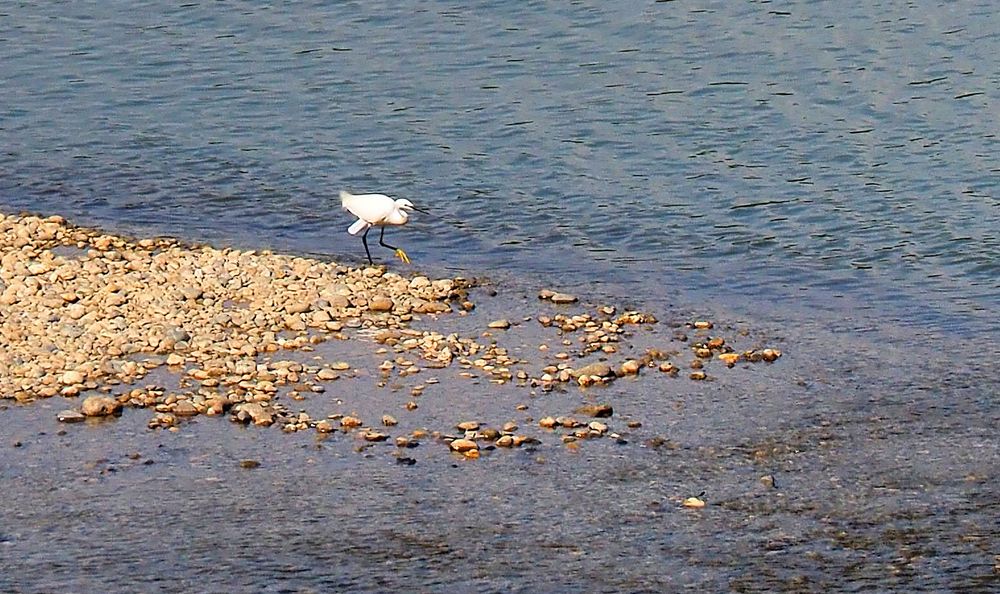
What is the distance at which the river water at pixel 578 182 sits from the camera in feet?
23.2

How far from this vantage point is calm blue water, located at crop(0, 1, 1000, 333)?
11.8 metres

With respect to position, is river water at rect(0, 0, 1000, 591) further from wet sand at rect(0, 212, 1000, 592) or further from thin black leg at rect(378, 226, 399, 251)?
thin black leg at rect(378, 226, 399, 251)

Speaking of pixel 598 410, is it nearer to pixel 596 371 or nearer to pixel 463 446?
pixel 596 371

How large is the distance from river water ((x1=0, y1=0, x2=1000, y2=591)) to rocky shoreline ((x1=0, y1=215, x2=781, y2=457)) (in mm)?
422

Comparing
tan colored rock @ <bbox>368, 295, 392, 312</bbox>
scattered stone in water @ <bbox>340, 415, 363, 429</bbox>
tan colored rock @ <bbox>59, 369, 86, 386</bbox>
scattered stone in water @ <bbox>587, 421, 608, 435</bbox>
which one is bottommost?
scattered stone in water @ <bbox>587, 421, 608, 435</bbox>

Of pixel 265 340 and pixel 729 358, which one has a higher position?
pixel 265 340

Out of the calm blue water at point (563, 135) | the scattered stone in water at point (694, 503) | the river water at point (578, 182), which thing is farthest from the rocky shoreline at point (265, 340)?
the calm blue water at point (563, 135)

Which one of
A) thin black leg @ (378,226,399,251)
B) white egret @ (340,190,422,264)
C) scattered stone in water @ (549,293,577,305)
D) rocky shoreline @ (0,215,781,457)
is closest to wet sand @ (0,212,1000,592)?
rocky shoreline @ (0,215,781,457)

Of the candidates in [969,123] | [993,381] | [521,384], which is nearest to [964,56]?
[969,123]

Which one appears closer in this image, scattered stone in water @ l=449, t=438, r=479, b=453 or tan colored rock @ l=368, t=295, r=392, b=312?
scattered stone in water @ l=449, t=438, r=479, b=453

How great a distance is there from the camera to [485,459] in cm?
787


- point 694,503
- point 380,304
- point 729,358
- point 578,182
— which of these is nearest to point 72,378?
point 380,304

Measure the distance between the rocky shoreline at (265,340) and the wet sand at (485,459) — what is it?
0.08 feet

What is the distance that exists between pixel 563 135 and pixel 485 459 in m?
7.21
